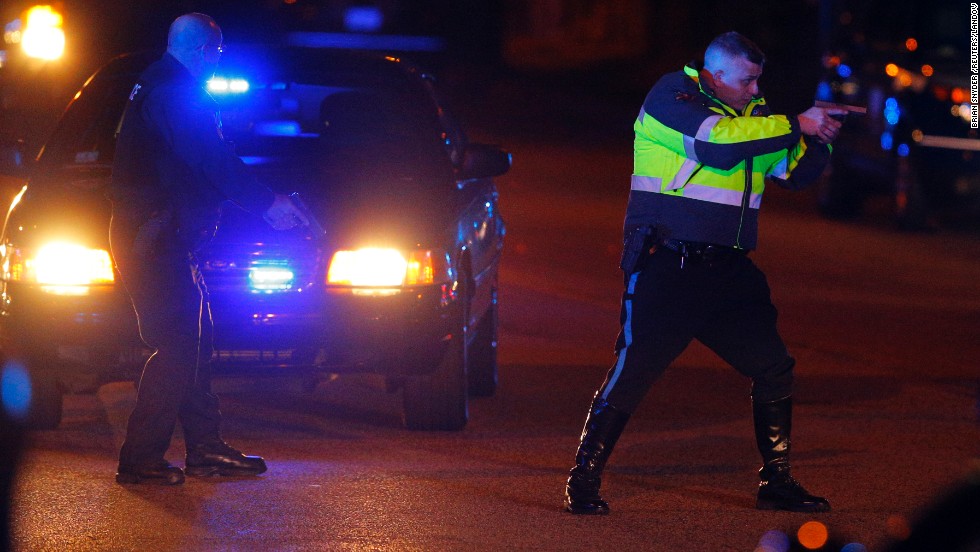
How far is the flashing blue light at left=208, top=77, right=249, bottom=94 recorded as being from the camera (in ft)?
26.3

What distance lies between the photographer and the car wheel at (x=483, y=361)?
8250 millimetres

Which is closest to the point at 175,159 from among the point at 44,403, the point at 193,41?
the point at 193,41

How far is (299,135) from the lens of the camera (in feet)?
26.1

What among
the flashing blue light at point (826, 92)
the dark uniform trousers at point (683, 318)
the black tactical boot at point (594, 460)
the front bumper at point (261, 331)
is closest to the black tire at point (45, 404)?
the front bumper at point (261, 331)

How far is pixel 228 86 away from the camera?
8.04m

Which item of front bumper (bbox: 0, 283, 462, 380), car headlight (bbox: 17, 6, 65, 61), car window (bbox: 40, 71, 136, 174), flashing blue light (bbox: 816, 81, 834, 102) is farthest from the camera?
car headlight (bbox: 17, 6, 65, 61)

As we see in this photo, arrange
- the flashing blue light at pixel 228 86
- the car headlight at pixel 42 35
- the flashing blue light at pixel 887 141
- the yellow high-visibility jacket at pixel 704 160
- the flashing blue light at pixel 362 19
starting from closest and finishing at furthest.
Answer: the yellow high-visibility jacket at pixel 704 160, the flashing blue light at pixel 228 86, the flashing blue light at pixel 887 141, the car headlight at pixel 42 35, the flashing blue light at pixel 362 19

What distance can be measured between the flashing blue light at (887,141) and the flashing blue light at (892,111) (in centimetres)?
15

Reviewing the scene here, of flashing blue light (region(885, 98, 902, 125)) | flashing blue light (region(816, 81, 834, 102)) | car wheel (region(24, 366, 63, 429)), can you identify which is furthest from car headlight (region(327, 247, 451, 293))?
flashing blue light (region(816, 81, 834, 102))

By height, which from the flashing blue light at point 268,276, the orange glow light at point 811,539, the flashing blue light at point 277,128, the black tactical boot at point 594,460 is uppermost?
the flashing blue light at point 277,128

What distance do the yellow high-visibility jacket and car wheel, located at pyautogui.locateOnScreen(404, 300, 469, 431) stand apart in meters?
1.48

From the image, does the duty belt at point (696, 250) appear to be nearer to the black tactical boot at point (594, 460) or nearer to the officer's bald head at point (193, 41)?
the black tactical boot at point (594, 460)

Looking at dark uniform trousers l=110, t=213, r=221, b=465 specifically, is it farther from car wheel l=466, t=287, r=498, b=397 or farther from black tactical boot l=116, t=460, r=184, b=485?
car wheel l=466, t=287, r=498, b=397

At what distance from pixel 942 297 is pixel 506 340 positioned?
401 cm
